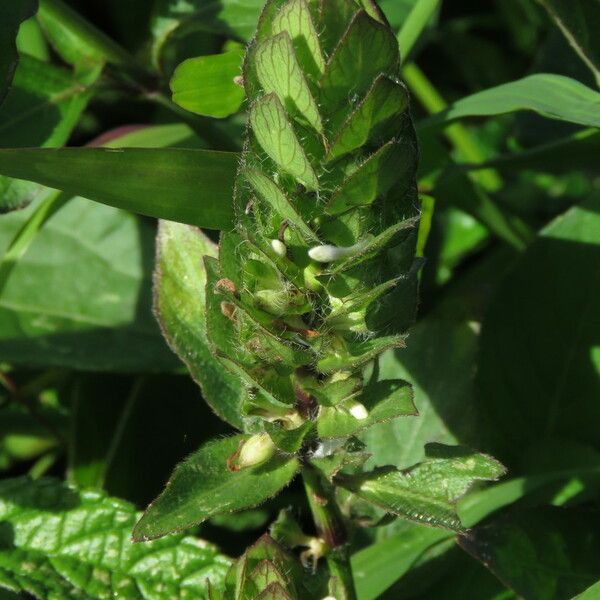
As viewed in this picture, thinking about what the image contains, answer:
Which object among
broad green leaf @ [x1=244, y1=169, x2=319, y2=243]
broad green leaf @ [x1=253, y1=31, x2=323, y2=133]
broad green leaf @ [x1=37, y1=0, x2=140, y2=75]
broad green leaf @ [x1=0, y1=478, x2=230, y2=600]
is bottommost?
broad green leaf @ [x1=0, y1=478, x2=230, y2=600]

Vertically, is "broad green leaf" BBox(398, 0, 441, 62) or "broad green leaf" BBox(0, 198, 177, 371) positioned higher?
"broad green leaf" BBox(398, 0, 441, 62)

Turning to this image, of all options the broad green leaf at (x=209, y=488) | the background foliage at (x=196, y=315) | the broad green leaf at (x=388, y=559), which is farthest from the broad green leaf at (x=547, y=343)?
the broad green leaf at (x=209, y=488)

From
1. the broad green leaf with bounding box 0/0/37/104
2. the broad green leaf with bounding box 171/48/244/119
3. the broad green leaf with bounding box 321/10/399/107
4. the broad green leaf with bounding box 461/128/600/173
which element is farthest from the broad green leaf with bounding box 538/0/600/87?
the broad green leaf with bounding box 0/0/37/104

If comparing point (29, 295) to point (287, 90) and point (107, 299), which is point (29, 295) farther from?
point (287, 90)

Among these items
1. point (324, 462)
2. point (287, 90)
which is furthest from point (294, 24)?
point (324, 462)

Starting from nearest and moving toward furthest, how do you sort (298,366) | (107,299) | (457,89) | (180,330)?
(298,366) → (180,330) → (107,299) → (457,89)

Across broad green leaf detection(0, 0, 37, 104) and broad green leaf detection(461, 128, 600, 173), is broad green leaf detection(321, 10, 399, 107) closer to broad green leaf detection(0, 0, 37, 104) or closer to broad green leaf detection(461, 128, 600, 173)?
broad green leaf detection(0, 0, 37, 104)

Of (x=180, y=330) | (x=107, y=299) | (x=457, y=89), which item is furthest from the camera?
(x=457, y=89)

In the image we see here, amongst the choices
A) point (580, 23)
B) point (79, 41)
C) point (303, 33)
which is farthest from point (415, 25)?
point (303, 33)
